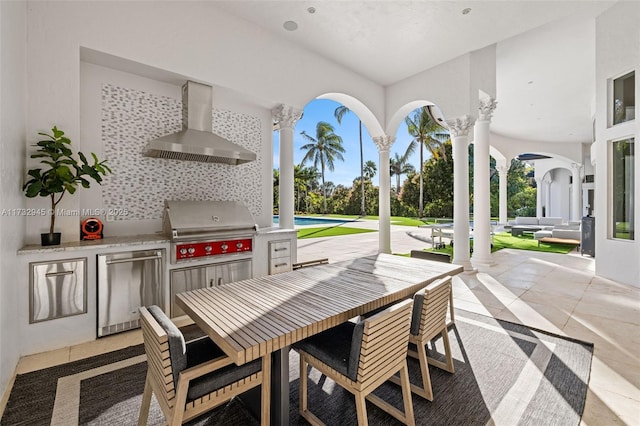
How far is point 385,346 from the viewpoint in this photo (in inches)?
64.0

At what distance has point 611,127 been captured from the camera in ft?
17.0

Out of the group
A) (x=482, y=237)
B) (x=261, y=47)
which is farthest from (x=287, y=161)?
(x=482, y=237)

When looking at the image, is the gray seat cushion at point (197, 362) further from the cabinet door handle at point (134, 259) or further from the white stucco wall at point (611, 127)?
the white stucco wall at point (611, 127)

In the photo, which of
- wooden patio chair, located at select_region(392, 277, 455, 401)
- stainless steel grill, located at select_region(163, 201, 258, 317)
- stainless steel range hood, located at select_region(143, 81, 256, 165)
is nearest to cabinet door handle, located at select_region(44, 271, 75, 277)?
stainless steel grill, located at select_region(163, 201, 258, 317)

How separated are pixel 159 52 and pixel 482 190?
21.6ft

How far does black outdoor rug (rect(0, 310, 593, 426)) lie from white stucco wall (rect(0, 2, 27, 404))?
1.24 feet

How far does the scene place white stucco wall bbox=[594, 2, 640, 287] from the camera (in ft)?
15.4

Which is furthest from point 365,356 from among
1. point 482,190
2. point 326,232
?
point 326,232

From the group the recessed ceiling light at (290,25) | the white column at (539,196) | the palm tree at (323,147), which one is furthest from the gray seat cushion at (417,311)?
the palm tree at (323,147)

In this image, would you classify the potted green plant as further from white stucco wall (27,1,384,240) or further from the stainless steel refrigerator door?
the stainless steel refrigerator door

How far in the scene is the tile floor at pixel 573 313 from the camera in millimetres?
2171

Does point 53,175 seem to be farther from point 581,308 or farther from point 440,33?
point 581,308

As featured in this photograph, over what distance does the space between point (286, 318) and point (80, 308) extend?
271 centimetres

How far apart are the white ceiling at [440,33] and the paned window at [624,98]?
1263mm
